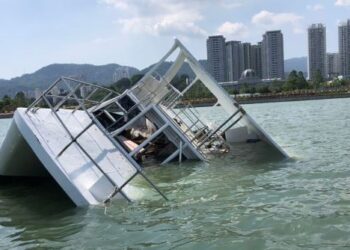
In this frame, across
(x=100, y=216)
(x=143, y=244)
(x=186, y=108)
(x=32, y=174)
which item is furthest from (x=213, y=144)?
(x=143, y=244)

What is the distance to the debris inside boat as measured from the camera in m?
12.4

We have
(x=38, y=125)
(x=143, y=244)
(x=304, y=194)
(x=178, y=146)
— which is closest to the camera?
(x=143, y=244)

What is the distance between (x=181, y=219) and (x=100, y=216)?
1808 millimetres

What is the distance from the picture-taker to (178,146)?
65.0 ft

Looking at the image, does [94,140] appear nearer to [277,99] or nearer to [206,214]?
[206,214]

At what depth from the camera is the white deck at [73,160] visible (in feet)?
39.4

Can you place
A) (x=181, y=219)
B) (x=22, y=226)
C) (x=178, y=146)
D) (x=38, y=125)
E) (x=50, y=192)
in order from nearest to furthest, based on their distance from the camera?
1. (x=181, y=219)
2. (x=22, y=226)
3. (x=38, y=125)
4. (x=50, y=192)
5. (x=178, y=146)

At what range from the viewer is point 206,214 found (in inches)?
426

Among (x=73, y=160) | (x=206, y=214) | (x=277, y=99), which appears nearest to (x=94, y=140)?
(x=73, y=160)

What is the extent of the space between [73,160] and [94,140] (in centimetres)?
320

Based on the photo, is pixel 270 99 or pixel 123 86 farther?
pixel 270 99

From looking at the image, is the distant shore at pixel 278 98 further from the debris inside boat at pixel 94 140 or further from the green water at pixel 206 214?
the green water at pixel 206 214

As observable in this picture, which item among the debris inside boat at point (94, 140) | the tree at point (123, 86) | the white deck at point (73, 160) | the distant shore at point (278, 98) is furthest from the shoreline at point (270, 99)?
the white deck at point (73, 160)

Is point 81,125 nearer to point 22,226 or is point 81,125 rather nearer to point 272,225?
point 22,226
